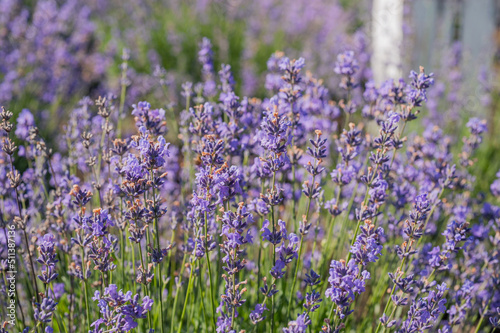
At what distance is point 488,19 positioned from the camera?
6.48m

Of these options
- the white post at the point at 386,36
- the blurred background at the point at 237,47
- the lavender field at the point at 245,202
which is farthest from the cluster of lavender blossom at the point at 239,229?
the white post at the point at 386,36

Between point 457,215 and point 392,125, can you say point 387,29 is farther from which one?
point 392,125

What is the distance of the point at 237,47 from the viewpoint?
7.04m

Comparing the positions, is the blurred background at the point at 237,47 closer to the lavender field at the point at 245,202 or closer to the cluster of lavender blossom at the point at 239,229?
the lavender field at the point at 245,202

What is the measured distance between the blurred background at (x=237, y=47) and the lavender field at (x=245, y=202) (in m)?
0.05

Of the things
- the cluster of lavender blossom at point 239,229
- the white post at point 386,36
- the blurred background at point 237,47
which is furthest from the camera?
the white post at point 386,36

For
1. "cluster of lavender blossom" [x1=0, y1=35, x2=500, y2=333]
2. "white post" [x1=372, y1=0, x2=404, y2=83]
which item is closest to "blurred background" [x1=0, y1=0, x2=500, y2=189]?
"white post" [x1=372, y1=0, x2=404, y2=83]

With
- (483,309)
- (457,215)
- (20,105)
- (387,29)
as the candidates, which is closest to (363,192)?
(457,215)

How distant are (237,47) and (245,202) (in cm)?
533

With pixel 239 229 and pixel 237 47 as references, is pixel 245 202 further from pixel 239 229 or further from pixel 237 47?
pixel 237 47

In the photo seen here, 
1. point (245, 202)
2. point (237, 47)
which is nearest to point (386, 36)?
point (237, 47)

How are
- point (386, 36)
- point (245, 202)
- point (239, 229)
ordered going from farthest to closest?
point (386, 36) < point (245, 202) < point (239, 229)

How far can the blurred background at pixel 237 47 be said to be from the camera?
4742 mm

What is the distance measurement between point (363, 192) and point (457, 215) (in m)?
0.63
